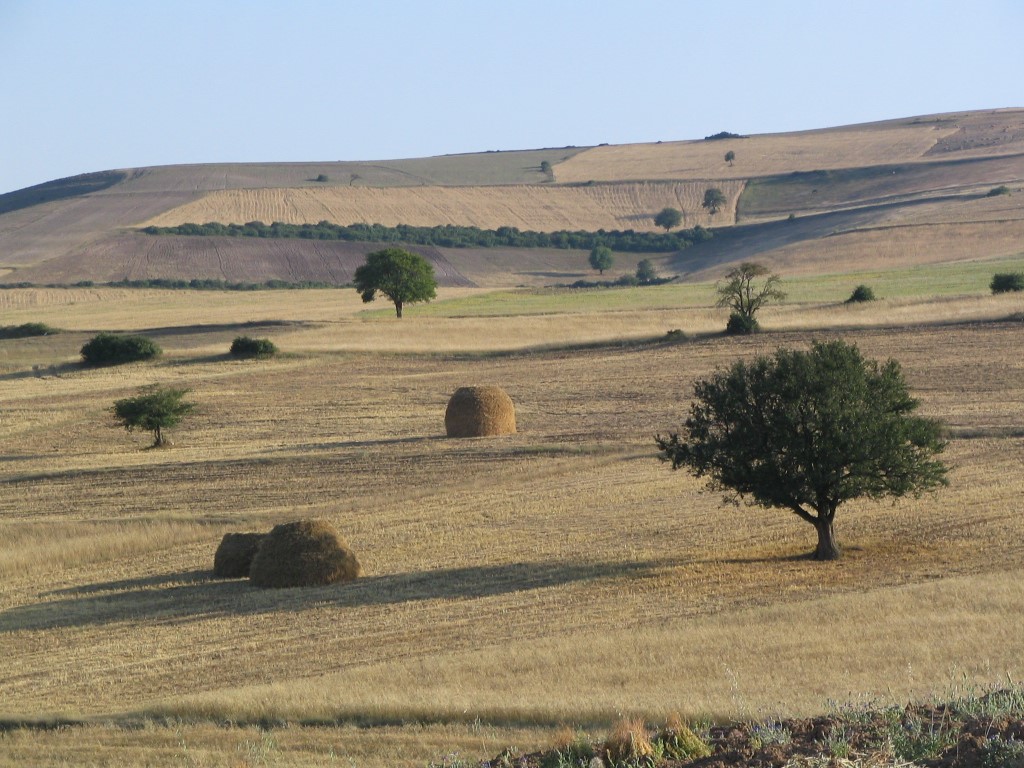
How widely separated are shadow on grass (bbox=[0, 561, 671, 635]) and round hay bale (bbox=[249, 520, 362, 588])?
307mm

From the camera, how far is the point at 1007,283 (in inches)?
2643

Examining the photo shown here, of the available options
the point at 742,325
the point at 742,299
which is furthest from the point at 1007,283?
the point at 742,325

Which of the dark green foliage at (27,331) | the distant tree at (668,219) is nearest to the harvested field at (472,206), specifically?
the distant tree at (668,219)

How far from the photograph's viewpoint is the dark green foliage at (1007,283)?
66.9 metres

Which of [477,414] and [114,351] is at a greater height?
[114,351]

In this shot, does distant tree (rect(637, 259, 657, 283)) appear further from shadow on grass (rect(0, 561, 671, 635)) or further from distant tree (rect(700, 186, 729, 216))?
shadow on grass (rect(0, 561, 671, 635))

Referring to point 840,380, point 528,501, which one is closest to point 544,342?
point 528,501

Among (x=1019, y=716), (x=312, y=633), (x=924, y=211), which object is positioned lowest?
(x=312, y=633)

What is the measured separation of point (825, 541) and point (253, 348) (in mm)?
39682

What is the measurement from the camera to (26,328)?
2761 inches

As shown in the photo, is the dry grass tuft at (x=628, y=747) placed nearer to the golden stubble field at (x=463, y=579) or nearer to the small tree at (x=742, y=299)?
the golden stubble field at (x=463, y=579)

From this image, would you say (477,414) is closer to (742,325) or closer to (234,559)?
(234,559)

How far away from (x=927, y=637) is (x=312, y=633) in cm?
900

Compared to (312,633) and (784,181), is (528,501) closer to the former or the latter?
(312,633)
